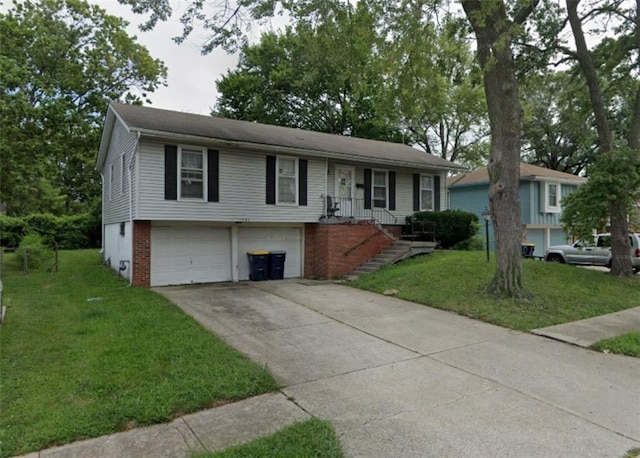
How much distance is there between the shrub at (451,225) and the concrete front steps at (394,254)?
39.3 inches

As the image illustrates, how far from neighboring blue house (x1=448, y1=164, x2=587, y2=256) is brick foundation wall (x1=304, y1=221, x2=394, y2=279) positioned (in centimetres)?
848

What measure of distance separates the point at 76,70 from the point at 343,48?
1465 cm

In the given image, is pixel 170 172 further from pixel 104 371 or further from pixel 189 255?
pixel 104 371

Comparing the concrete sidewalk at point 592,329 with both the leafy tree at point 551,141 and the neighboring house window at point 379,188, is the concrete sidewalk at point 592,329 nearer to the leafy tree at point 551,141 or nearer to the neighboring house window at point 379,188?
the neighboring house window at point 379,188

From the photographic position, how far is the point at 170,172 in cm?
1093

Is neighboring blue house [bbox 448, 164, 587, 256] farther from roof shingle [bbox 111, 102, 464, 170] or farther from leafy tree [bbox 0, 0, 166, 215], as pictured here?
leafy tree [bbox 0, 0, 166, 215]

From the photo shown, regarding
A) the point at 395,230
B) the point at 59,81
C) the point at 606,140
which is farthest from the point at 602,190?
the point at 59,81

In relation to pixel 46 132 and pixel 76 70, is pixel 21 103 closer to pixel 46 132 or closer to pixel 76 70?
pixel 46 132

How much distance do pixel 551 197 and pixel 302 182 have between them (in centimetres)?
1519

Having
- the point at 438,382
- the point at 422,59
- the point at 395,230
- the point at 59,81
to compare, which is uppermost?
the point at 59,81

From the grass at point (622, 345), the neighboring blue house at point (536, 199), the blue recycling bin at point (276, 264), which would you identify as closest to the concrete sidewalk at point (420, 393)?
the grass at point (622, 345)

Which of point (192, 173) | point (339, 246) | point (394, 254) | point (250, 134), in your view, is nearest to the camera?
point (192, 173)

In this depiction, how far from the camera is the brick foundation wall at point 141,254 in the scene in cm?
1072

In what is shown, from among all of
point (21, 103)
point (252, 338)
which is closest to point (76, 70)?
point (21, 103)
